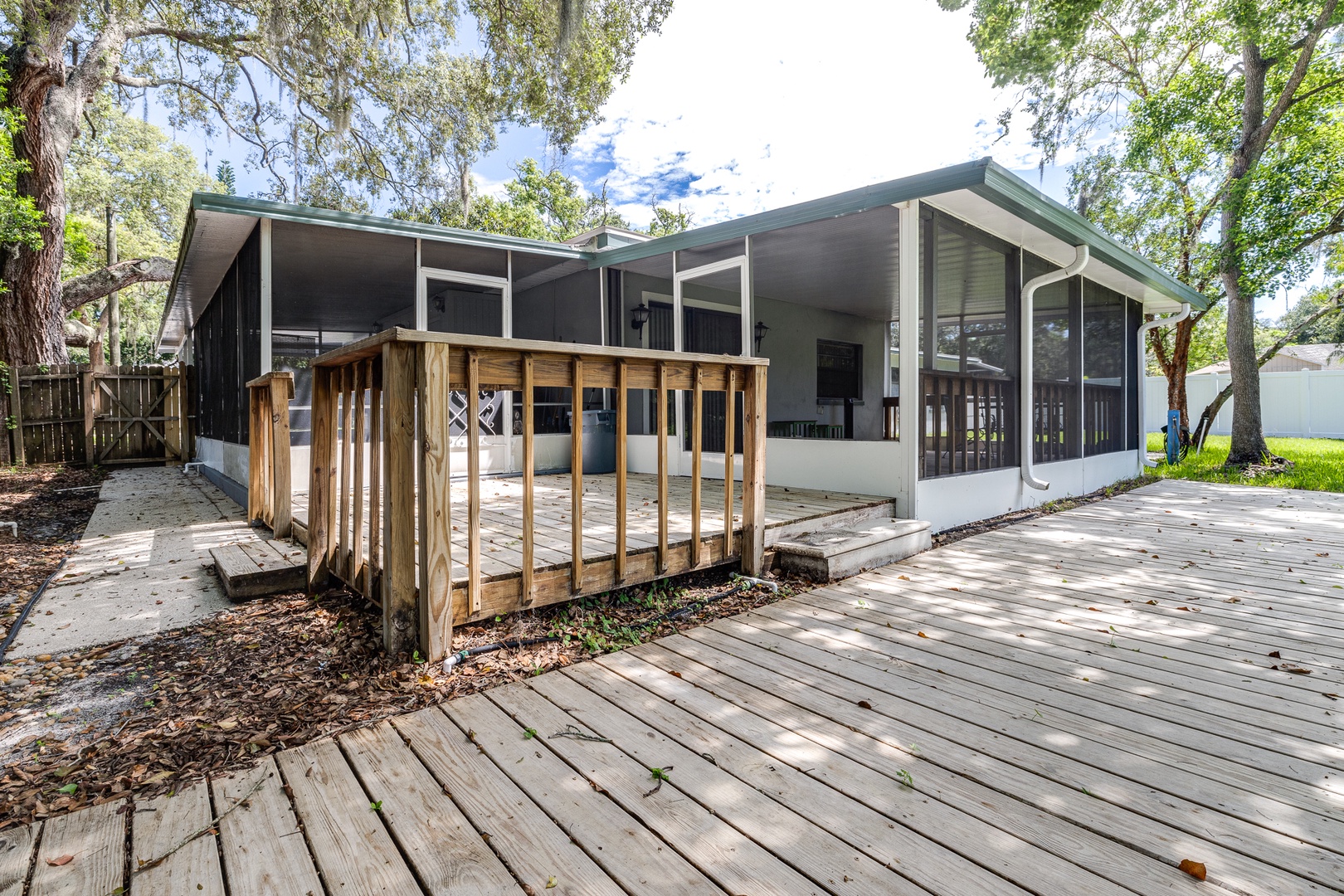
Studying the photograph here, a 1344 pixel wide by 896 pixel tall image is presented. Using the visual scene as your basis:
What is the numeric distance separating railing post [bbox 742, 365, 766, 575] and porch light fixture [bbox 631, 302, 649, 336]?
13.2 feet

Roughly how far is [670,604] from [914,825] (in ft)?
5.70

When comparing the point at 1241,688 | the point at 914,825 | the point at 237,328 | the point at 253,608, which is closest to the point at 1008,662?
the point at 1241,688

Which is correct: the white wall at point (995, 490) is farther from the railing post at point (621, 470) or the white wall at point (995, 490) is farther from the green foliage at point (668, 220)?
the green foliage at point (668, 220)

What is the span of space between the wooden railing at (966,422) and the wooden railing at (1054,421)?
590 millimetres

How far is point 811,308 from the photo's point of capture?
968 cm

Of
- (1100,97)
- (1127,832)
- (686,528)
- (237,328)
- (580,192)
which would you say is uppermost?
(580,192)

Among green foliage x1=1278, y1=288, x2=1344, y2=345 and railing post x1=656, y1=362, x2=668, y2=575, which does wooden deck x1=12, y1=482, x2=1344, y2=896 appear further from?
green foliage x1=1278, y1=288, x2=1344, y2=345

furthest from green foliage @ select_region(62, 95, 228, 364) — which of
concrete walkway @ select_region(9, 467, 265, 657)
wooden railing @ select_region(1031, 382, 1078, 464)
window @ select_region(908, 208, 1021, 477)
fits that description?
wooden railing @ select_region(1031, 382, 1078, 464)

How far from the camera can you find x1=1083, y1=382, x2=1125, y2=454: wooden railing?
287 inches

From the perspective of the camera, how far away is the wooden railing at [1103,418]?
7285mm

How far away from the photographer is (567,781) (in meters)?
1.59

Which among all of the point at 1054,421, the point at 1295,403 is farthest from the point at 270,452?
the point at 1295,403

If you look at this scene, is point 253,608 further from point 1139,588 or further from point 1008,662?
point 1139,588

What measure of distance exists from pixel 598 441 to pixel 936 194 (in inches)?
161
